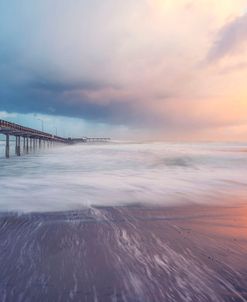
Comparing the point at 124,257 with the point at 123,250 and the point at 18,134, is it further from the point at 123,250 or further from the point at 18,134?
the point at 18,134

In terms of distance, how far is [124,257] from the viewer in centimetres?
455

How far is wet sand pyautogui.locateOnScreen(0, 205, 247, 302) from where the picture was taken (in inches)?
138

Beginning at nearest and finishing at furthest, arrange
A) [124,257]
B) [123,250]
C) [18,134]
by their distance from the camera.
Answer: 1. [124,257]
2. [123,250]
3. [18,134]

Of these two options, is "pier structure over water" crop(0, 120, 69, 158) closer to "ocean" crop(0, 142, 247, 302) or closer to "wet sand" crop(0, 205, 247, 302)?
"ocean" crop(0, 142, 247, 302)

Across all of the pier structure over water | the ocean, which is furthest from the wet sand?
the pier structure over water

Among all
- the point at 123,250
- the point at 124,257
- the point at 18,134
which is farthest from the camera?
the point at 18,134

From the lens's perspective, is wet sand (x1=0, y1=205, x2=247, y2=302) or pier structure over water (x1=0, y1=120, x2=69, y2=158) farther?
pier structure over water (x1=0, y1=120, x2=69, y2=158)

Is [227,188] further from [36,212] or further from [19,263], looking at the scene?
[19,263]

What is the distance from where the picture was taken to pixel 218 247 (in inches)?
193

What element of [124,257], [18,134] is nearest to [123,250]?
[124,257]

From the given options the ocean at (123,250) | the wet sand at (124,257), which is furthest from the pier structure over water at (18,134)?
the wet sand at (124,257)

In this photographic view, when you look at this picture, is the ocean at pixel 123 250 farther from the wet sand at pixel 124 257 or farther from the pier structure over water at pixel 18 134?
the pier structure over water at pixel 18 134

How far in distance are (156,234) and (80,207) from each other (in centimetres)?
311

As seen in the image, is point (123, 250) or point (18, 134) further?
point (18, 134)
